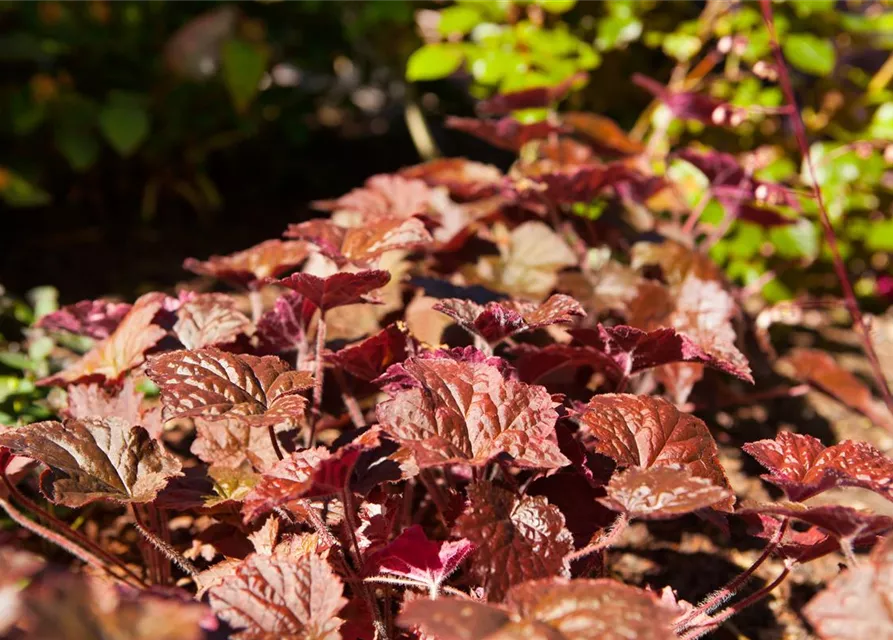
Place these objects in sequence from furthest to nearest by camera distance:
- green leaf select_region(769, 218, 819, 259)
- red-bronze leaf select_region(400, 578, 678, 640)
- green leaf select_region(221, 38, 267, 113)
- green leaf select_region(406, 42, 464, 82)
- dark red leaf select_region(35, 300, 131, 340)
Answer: green leaf select_region(221, 38, 267, 113), green leaf select_region(406, 42, 464, 82), green leaf select_region(769, 218, 819, 259), dark red leaf select_region(35, 300, 131, 340), red-bronze leaf select_region(400, 578, 678, 640)

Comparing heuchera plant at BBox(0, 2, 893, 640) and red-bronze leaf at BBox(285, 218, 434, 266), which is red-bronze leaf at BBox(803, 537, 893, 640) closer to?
heuchera plant at BBox(0, 2, 893, 640)

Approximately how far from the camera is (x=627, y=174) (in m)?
1.75

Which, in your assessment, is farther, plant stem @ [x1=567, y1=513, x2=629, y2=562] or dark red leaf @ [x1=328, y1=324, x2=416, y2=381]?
dark red leaf @ [x1=328, y1=324, x2=416, y2=381]

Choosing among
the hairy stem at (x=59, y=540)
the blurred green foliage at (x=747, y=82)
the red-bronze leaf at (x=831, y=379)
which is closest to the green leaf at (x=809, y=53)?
the blurred green foliage at (x=747, y=82)

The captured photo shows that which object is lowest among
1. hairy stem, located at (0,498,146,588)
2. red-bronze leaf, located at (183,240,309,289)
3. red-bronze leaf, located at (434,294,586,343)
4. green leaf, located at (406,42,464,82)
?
hairy stem, located at (0,498,146,588)

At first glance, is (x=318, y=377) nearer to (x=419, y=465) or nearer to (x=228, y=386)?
(x=228, y=386)

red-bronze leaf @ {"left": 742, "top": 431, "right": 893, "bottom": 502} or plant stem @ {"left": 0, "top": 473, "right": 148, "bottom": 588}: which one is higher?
red-bronze leaf @ {"left": 742, "top": 431, "right": 893, "bottom": 502}

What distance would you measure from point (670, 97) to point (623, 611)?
1.65 metres

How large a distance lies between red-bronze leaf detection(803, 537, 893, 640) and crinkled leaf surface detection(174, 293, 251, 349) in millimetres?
913

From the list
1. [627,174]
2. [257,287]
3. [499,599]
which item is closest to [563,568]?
[499,599]

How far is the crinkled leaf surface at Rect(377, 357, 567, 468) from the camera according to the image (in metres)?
0.93

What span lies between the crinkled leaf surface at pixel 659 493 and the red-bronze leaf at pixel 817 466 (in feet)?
0.33

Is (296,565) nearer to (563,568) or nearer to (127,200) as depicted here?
(563,568)

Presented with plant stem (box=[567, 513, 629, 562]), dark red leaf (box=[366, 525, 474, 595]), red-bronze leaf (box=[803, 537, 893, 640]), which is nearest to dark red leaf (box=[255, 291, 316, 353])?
dark red leaf (box=[366, 525, 474, 595])
